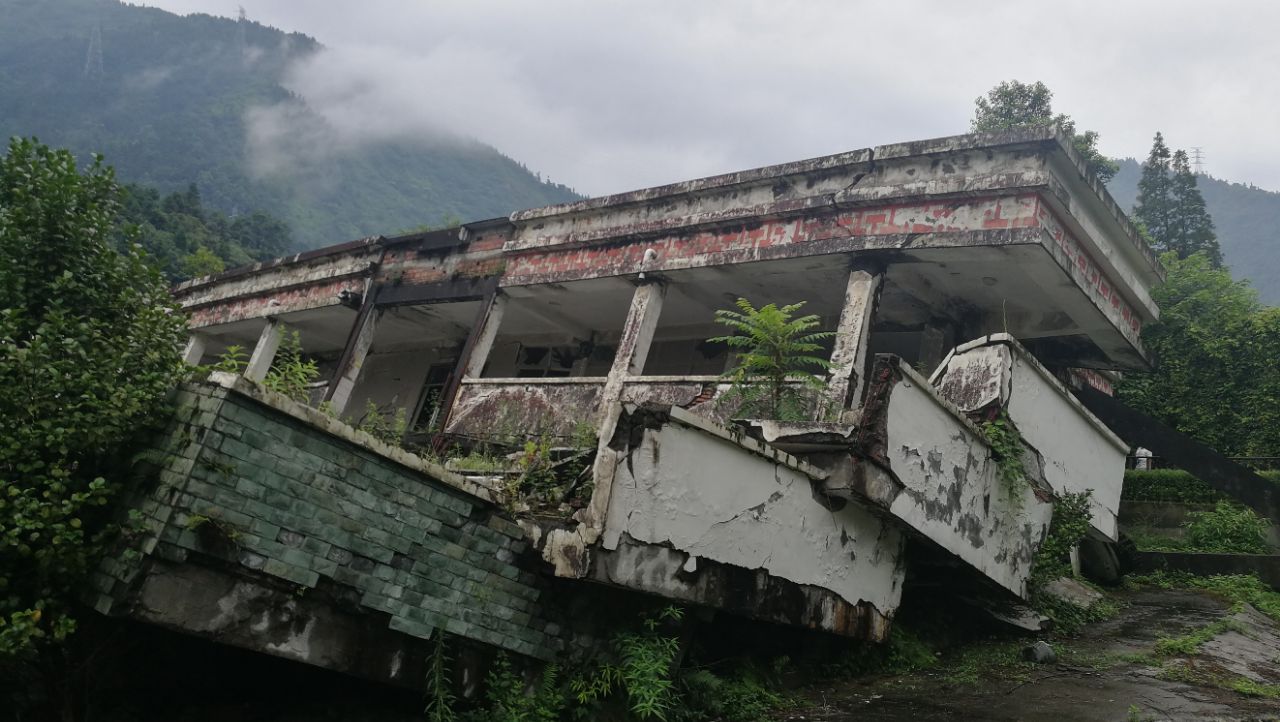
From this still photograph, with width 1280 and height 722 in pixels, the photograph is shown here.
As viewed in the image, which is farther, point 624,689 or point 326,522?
point 624,689

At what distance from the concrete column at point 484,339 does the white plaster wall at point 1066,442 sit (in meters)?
6.12

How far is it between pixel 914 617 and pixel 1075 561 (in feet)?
10.6

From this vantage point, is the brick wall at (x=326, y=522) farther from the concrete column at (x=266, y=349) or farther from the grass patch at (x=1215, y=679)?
the concrete column at (x=266, y=349)

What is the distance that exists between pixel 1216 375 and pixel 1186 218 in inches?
544

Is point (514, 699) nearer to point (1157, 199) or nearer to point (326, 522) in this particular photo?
point (326, 522)

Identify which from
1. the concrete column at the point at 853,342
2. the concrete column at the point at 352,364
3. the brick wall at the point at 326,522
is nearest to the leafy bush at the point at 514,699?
the brick wall at the point at 326,522

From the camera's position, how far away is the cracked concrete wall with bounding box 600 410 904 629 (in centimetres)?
492

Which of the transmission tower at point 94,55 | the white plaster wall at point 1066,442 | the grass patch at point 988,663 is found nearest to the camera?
the grass patch at point 988,663

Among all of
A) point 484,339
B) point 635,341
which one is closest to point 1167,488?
point 635,341

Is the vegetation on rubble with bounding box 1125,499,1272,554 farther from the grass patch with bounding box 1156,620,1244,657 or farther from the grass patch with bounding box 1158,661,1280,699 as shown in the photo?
the grass patch with bounding box 1158,661,1280,699

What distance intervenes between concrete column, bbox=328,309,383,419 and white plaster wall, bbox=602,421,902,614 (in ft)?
25.8

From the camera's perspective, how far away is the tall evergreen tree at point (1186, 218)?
2517cm

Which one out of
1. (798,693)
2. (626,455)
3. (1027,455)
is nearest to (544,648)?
(626,455)

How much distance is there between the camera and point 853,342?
7.61m
